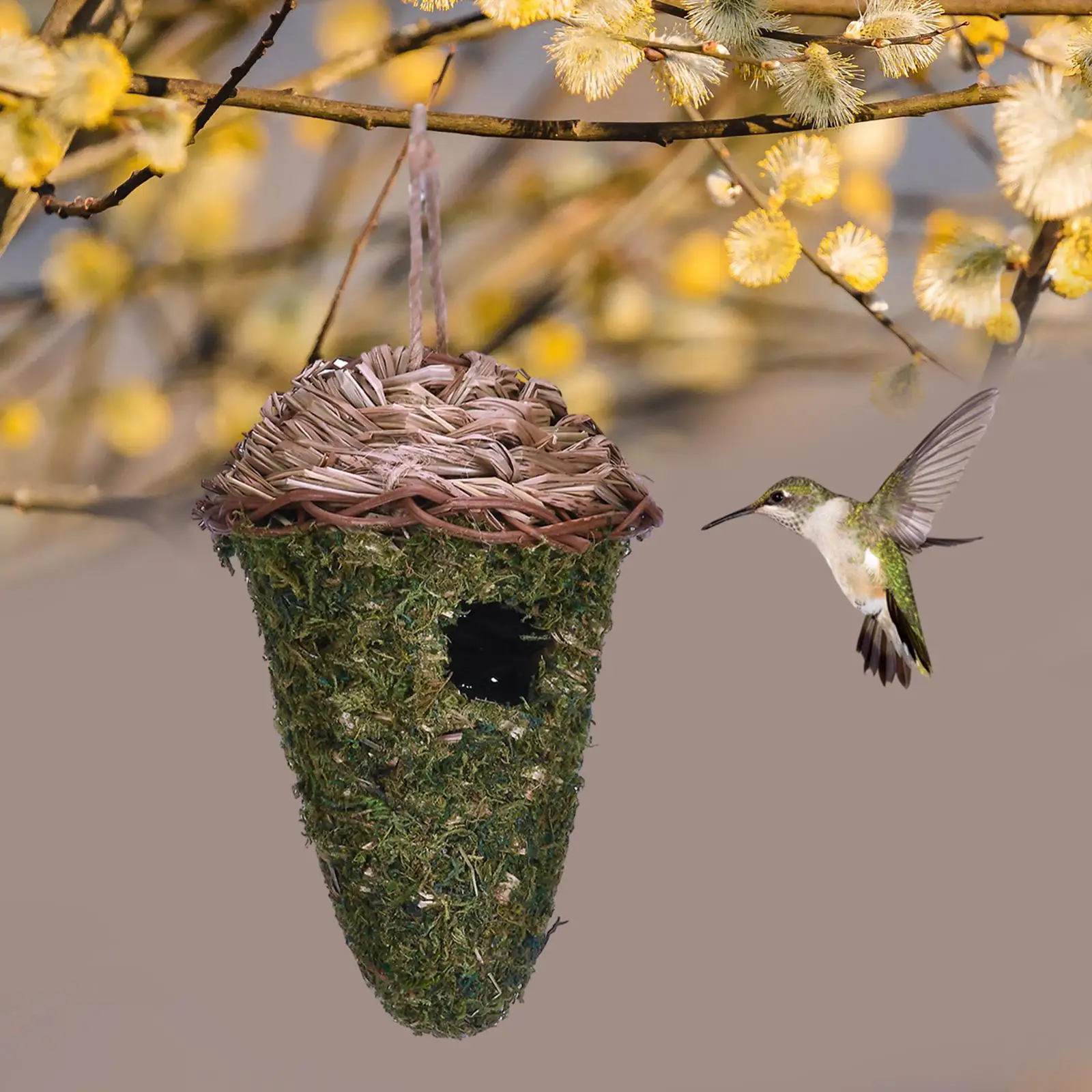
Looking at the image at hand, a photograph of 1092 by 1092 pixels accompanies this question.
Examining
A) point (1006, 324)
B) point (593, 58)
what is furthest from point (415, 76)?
point (1006, 324)

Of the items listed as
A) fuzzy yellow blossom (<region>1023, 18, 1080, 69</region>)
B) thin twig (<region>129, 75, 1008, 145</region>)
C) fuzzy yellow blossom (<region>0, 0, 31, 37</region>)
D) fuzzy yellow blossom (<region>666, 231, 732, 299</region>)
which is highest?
fuzzy yellow blossom (<region>0, 0, 31, 37</region>)

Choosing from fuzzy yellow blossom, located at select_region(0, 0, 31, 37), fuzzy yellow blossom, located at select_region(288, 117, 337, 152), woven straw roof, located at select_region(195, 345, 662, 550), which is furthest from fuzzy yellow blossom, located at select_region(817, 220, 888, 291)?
fuzzy yellow blossom, located at select_region(0, 0, 31, 37)

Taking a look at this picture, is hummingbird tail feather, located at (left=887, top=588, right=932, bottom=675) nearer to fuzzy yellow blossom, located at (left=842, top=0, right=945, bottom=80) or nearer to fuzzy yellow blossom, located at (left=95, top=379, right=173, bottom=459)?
fuzzy yellow blossom, located at (left=842, top=0, right=945, bottom=80)

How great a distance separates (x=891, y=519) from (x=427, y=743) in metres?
0.39

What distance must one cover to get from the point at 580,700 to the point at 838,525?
23 centimetres

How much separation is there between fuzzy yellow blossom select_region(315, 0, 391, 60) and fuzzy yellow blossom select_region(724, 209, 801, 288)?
0.36 m

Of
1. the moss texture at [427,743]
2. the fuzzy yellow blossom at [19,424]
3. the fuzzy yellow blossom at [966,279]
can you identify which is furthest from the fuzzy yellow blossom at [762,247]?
the fuzzy yellow blossom at [19,424]

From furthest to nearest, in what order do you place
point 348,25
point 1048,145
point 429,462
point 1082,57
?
point 348,25 < point 1082,57 < point 1048,145 < point 429,462

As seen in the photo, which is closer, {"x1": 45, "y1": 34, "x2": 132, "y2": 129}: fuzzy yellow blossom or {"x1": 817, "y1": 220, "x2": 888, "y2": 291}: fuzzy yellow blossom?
{"x1": 45, "y1": 34, "x2": 132, "y2": 129}: fuzzy yellow blossom

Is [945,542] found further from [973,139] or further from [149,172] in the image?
[149,172]

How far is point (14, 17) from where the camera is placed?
1.00 meters

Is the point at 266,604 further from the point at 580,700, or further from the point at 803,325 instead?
the point at 803,325

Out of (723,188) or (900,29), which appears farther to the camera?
(723,188)

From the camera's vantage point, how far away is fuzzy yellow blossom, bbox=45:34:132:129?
2.88 feet
